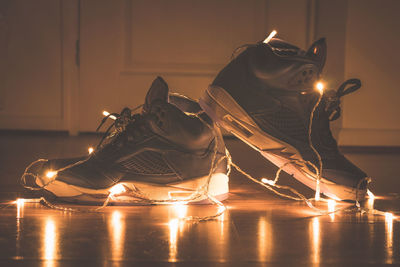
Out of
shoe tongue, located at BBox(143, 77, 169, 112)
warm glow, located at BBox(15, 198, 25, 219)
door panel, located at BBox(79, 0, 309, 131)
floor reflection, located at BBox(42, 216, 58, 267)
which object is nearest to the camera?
floor reflection, located at BBox(42, 216, 58, 267)

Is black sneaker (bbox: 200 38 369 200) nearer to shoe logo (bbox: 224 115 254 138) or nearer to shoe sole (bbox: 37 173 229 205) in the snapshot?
shoe logo (bbox: 224 115 254 138)

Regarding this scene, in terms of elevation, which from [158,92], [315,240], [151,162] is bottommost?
[315,240]

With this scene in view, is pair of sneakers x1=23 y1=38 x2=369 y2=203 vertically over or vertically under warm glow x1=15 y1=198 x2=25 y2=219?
over

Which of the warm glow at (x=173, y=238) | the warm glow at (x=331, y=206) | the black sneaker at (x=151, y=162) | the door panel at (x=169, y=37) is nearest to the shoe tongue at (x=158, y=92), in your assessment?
the black sneaker at (x=151, y=162)

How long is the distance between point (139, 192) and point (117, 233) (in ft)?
0.68

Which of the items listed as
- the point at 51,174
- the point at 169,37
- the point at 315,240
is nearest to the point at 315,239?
the point at 315,240

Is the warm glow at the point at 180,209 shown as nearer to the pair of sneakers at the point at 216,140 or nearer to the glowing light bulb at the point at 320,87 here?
the pair of sneakers at the point at 216,140

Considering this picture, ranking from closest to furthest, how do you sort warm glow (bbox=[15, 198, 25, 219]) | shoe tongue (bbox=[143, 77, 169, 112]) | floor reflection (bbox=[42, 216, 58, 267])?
1. floor reflection (bbox=[42, 216, 58, 267])
2. warm glow (bbox=[15, 198, 25, 219])
3. shoe tongue (bbox=[143, 77, 169, 112])

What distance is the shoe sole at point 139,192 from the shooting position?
897 millimetres

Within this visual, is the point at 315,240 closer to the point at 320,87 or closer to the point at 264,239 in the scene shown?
the point at 264,239

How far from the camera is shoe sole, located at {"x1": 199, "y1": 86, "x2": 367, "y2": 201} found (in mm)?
951

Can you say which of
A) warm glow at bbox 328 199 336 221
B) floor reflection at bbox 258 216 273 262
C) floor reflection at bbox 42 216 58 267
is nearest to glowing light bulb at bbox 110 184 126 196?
floor reflection at bbox 42 216 58 267

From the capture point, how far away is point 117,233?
0.72 meters

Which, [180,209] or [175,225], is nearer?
[175,225]
